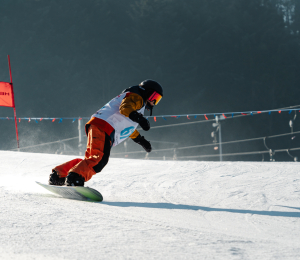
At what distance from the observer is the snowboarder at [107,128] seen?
173 cm

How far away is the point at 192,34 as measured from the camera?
77.0 feet

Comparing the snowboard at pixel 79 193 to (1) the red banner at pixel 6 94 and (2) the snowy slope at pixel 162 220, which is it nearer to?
(2) the snowy slope at pixel 162 220

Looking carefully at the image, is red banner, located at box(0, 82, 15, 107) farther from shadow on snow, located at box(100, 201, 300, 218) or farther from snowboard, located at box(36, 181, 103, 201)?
shadow on snow, located at box(100, 201, 300, 218)

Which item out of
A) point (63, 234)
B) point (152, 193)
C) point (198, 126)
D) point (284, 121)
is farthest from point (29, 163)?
point (284, 121)

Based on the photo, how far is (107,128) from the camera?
185 centimetres

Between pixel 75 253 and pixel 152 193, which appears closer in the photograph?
pixel 75 253

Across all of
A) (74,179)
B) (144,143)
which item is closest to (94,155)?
(74,179)

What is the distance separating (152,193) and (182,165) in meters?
1.25

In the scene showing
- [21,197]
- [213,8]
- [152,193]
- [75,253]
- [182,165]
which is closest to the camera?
[75,253]

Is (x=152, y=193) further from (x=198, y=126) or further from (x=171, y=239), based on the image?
(x=198, y=126)

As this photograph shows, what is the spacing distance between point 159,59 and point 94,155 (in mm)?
21928

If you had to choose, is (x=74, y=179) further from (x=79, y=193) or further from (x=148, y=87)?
(x=148, y=87)

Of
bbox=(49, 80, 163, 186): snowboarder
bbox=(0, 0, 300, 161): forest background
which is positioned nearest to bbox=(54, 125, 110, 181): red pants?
bbox=(49, 80, 163, 186): snowboarder

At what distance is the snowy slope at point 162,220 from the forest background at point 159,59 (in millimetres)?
16860
